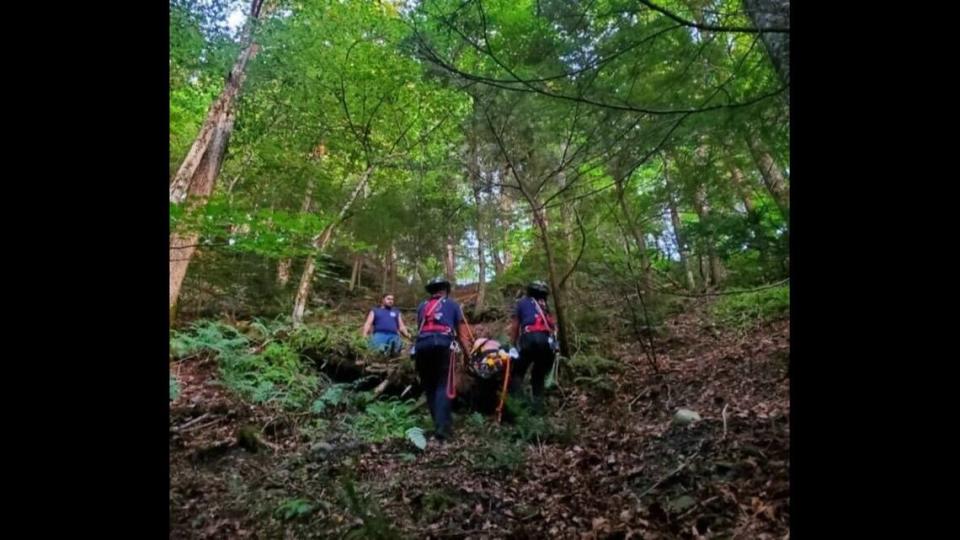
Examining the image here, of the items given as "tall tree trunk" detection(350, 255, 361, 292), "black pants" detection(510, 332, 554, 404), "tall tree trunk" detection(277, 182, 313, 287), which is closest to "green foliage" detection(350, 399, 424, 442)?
"black pants" detection(510, 332, 554, 404)

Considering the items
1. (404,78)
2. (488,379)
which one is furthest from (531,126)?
(404,78)

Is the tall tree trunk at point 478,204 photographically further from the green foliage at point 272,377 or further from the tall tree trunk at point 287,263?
the green foliage at point 272,377

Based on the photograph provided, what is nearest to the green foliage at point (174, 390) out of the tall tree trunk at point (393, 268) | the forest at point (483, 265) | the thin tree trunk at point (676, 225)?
the forest at point (483, 265)

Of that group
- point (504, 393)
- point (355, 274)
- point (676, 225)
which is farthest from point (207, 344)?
point (355, 274)

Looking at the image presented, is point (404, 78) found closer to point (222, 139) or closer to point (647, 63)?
point (222, 139)

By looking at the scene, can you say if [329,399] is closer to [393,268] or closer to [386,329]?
[386,329]

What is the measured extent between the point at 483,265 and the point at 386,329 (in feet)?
12.3

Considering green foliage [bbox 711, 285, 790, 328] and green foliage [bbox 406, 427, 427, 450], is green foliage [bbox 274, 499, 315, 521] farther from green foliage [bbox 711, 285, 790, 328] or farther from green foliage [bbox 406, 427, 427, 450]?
green foliage [bbox 711, 285, 790, 328]

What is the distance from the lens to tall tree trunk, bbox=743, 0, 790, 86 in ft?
15.0

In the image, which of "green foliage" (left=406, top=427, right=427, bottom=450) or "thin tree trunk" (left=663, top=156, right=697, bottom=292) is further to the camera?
"thin tree trunk" (left=663, top=156, right=697, bottom=292)

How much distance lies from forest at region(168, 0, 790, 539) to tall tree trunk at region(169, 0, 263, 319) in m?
0.06

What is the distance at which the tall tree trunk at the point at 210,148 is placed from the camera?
9.26m
